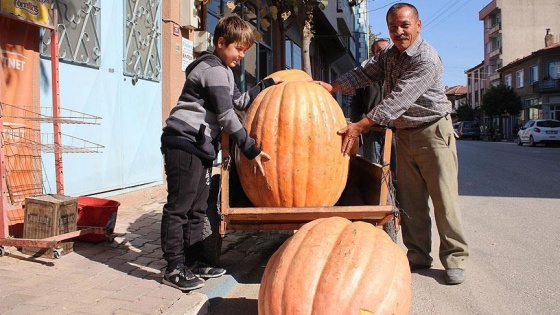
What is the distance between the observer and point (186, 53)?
8.36m

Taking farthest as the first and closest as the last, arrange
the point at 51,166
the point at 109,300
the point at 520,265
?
the point at 51,166, the point at 520,265, the point at 109,300

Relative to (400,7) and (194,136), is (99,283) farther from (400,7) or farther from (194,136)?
(400,7)

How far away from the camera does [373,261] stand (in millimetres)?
2596

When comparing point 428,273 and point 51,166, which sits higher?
Answer: point 51,166

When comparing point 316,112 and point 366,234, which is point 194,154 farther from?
point 366,234

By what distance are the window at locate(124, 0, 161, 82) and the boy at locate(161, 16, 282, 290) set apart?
3647 mm

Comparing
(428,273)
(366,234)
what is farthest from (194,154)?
(428,273)

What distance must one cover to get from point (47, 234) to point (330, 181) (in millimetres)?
2516

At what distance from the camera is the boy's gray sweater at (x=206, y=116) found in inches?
135

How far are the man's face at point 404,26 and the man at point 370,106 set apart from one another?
1.55 m

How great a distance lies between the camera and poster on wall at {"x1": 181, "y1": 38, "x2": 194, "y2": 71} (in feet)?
27.2

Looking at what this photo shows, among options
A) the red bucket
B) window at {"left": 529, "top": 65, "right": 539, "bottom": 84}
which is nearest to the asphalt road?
the red bucket

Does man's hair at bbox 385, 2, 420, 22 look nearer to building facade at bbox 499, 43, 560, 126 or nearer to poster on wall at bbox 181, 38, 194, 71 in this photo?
poster on wall at bbox 181, 38, 194, 71

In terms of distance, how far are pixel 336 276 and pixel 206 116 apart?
171 centimetres
